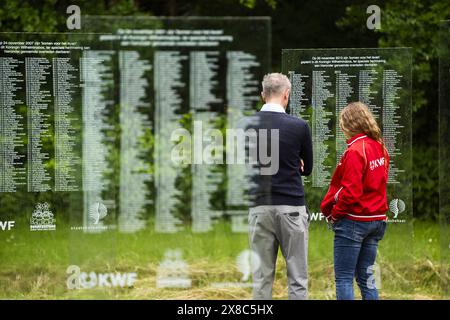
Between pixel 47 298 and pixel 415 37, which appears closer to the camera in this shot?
pixel 47 298

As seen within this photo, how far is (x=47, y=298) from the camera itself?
6.97m

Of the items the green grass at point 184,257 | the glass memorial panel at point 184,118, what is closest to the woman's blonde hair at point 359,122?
the glass memorial panel at point 184,118

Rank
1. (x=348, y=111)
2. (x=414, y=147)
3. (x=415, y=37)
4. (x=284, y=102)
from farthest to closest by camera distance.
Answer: (x=414, y=147), (x=415, y=37), (x=348, y=111), (x=284, y=102)

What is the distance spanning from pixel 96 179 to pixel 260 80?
1.45 m

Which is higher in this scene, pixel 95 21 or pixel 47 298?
pixel 95 21

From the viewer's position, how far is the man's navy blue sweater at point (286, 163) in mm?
5484

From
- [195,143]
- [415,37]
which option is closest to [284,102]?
[195,143]

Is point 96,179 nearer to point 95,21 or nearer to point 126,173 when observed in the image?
point 126,173

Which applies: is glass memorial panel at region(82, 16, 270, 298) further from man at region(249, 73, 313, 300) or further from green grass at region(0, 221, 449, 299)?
man at region(249, 73, 313, 300)

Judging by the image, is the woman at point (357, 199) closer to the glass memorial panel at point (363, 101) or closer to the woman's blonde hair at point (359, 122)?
the woman's blonde hair at point (359, 122)

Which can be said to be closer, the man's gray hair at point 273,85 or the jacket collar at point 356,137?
the man's gray hair at point 273,85

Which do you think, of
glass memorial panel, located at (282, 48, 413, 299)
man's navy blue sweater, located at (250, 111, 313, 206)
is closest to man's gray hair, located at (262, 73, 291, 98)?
man's navy blue sweater, located at (250, 111, 313, 206)

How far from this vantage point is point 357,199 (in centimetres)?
577

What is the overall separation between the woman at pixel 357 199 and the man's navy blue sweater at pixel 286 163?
0.38 m
